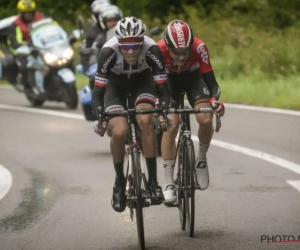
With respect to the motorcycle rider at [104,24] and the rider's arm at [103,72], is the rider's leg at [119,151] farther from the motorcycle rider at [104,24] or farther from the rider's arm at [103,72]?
the motorcycle rider at [104,24]

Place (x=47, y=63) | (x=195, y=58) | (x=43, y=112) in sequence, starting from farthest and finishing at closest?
(x=47, y=63)
(x=43, y=112)
(x=195, y=58)

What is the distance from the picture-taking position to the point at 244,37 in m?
29.9

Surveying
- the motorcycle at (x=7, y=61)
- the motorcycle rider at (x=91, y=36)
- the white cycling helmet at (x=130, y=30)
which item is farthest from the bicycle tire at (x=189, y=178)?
the motorcycle at (x=7, y=61)

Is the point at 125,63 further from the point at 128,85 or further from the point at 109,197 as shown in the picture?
the point at 109,197

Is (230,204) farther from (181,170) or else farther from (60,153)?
(60,153)

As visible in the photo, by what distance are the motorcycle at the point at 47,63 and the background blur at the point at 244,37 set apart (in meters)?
2.99

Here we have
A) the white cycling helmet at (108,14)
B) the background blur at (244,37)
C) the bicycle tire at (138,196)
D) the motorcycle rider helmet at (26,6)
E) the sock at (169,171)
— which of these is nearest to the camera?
the bicycle tire at (138,196)

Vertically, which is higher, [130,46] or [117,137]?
[130,46]

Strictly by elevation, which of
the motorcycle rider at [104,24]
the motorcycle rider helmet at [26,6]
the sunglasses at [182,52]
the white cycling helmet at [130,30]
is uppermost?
the white cycling helmet at [130,30]

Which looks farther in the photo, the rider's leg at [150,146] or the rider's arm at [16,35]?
the rider's arm at [16,35]

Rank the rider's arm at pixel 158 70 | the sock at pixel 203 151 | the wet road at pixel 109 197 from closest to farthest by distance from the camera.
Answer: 1. the wet road at pixel 109 197
2. the rider's arm at pixel 158 70
3. the sock at pixel 203 151

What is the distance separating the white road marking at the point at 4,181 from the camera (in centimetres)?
1246

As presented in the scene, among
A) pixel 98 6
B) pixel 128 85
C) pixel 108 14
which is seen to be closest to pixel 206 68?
pixel 128 85

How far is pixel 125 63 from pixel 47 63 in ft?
42.0
